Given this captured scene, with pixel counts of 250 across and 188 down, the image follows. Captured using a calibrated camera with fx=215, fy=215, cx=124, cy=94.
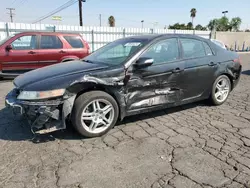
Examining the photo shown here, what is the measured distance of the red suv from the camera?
7156mm

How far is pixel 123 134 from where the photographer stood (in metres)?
3.42

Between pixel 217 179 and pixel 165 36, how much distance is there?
8.44 feet

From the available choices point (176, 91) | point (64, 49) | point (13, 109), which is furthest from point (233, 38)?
point (13, 109)

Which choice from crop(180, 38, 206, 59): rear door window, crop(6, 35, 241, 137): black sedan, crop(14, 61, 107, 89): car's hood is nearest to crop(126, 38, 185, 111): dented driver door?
crop(6, 35, 241, 137): black sedan

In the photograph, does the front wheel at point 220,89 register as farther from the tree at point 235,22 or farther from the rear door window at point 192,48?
the tree at point 235,22

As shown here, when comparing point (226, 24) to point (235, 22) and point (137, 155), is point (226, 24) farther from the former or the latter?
point (137, 155)

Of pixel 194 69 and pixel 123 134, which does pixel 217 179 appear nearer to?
pixel 123 134

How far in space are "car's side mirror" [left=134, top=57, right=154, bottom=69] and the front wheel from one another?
6.18 feet

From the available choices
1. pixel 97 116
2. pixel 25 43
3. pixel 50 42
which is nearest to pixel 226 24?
pixel 50 42

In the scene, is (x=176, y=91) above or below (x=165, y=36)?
below

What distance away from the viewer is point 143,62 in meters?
3.40

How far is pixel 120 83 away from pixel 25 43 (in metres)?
5.57

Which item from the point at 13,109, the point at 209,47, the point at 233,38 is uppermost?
the point at 233,38

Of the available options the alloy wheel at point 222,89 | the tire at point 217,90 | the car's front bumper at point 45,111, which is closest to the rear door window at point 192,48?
the tire at point 217,90
